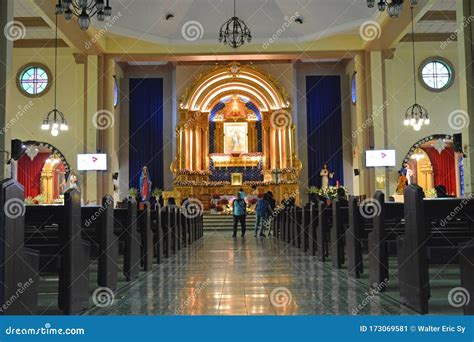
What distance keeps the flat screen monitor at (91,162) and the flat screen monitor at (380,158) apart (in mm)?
7879

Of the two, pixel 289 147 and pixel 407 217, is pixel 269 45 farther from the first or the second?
pixel 407 217

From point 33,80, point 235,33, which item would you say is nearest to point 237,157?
point 33,80

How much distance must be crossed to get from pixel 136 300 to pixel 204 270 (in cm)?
217

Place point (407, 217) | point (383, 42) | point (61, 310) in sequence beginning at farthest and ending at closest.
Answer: point (383, 42) < point (407, 217) < point (61, 310)

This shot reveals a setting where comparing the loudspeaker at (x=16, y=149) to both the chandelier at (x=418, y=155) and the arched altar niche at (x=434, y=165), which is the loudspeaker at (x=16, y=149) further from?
the chandelier at (x=418, y=155)

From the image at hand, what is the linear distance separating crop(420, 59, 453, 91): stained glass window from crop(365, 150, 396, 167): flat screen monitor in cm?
404

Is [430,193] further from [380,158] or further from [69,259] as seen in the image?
[69,259]

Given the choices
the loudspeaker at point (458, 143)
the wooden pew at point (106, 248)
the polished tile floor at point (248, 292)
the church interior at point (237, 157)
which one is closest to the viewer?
the polished tile floor at point (248, 292)

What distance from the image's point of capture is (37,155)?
71.5 ft

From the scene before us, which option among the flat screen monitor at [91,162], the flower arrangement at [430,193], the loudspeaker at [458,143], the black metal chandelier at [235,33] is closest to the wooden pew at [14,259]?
the black metal chandelier at [235,33]

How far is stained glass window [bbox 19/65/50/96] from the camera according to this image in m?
18.2

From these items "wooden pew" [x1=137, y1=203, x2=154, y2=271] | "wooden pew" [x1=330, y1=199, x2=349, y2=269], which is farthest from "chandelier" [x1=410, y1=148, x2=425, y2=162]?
"wooden pew" [x1=137, y1=203, x2=154, y2=271]

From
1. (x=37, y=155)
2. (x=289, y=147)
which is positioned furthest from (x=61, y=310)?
(x=37, y=155)

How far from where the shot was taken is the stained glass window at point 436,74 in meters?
18.3
